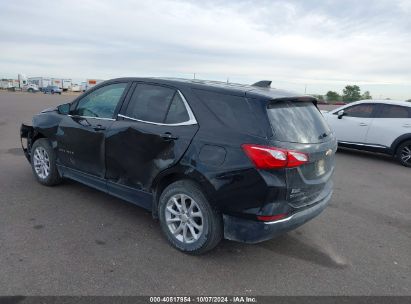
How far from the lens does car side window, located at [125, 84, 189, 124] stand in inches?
149

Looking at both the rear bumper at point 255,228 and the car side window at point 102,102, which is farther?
the car side window at point 102,102

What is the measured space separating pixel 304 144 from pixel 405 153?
23.2 feet

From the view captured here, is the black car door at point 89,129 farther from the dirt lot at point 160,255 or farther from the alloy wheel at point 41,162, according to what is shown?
the dirt lot at point 160,255

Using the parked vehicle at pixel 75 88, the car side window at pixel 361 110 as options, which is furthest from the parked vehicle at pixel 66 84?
the car side window at pixel 361 110

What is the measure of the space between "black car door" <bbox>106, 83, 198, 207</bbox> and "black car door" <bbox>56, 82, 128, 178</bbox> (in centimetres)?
17

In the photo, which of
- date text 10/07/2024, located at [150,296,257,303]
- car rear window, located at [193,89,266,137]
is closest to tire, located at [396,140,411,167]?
car rear window, located at [193,89,266,137]

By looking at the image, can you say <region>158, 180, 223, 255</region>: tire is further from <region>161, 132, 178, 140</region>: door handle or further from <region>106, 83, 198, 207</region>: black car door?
<region>161, 132, 178, 140</region>: door handle

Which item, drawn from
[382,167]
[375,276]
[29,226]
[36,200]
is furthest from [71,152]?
[382,167]

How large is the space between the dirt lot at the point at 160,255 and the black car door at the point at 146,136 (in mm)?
607

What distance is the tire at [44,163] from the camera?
530 centimetres

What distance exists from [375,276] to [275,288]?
103 centimetres

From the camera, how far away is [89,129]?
462 centimetres

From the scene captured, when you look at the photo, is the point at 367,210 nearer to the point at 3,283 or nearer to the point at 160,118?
the point at 160,118

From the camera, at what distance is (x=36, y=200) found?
4906 mm
